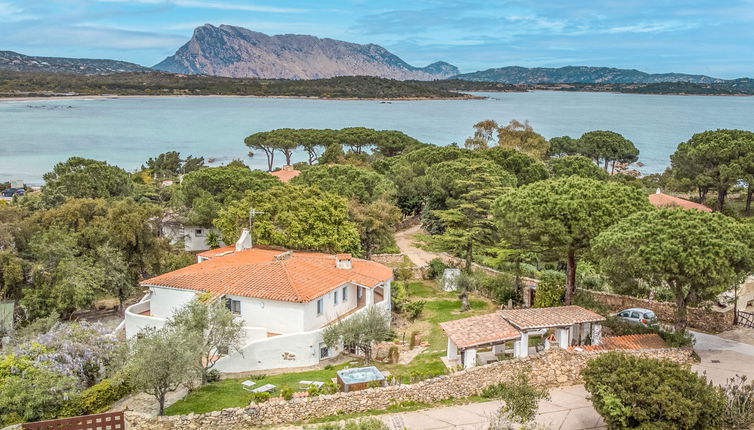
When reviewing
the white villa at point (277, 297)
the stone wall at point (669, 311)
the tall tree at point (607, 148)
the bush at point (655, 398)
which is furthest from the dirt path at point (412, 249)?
the tall tree at point (607, 148)

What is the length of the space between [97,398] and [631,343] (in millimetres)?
17473

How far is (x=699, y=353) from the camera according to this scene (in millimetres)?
21641

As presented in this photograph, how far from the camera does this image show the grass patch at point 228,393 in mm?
18234

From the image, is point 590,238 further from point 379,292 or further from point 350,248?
point 350,248

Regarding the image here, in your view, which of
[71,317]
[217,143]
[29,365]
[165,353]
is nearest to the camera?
[165,353]

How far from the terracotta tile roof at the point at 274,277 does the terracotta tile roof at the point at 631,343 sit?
9482 mm

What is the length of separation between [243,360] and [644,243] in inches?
573

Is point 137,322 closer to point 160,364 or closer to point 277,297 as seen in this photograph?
point 277,297

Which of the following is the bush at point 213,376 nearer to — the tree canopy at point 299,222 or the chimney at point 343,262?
the chimney at point 343,262

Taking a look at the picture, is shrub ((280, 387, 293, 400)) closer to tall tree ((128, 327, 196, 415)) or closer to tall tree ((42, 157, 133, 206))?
tall tree ((128, 327, 196, 415))

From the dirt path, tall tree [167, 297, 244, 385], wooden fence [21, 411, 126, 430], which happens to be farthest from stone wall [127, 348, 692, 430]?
the dirt path

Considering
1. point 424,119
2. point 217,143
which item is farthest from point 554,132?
point 217,143

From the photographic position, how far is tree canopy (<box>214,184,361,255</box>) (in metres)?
32.5

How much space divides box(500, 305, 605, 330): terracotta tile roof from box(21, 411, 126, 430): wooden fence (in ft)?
40.9
